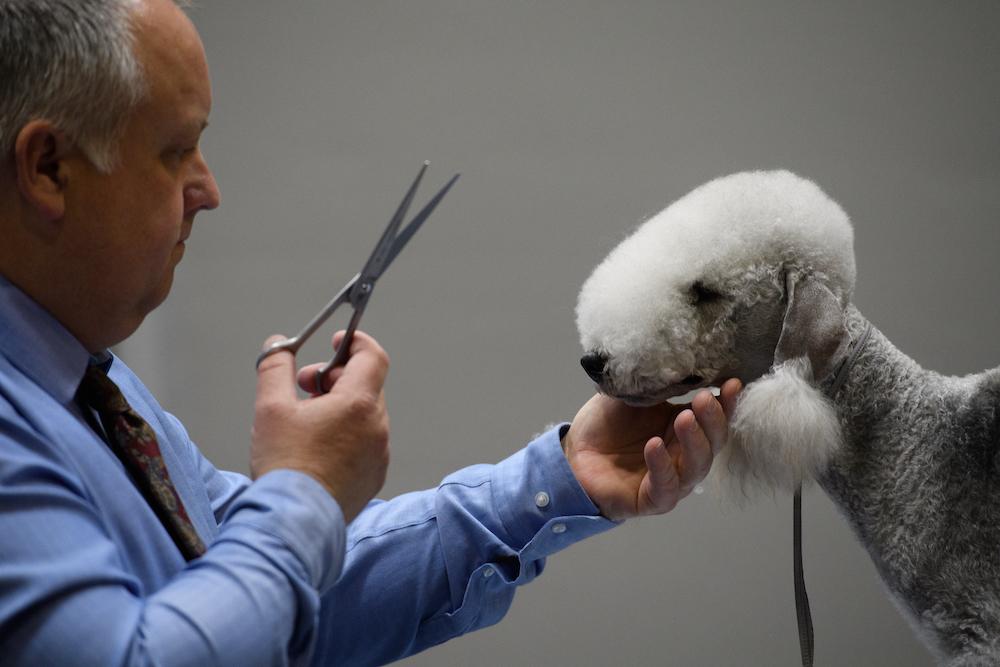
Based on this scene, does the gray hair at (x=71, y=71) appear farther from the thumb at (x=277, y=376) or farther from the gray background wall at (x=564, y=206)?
the gray background wall at (x=564, y=206)

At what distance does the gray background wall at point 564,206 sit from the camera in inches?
51.1

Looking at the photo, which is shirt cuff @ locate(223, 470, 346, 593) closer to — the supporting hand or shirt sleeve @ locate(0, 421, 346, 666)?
shirt sleeve @ locate(0, 421, 346, 666)

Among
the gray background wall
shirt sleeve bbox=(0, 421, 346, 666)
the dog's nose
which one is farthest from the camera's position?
the gray background wall

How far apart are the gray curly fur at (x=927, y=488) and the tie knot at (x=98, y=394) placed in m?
0.54

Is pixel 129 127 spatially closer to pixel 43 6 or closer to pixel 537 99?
pixel 43 6

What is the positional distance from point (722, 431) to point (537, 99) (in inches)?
32.1

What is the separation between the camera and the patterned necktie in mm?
569

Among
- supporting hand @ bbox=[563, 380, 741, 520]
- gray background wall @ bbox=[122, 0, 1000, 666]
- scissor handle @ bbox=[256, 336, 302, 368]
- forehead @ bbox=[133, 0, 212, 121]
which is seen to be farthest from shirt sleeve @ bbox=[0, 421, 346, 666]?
gray background wall @ bbox=[122, 0, 1000, 666]

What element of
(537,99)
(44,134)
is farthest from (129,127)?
(537,99)

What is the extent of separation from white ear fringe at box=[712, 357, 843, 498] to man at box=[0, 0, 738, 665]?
0.29 metres

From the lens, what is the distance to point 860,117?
1.31 meters

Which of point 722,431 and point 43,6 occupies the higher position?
point 43,6

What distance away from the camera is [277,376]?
563mm

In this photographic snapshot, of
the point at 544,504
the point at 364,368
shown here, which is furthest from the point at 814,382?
the point at 364,368
